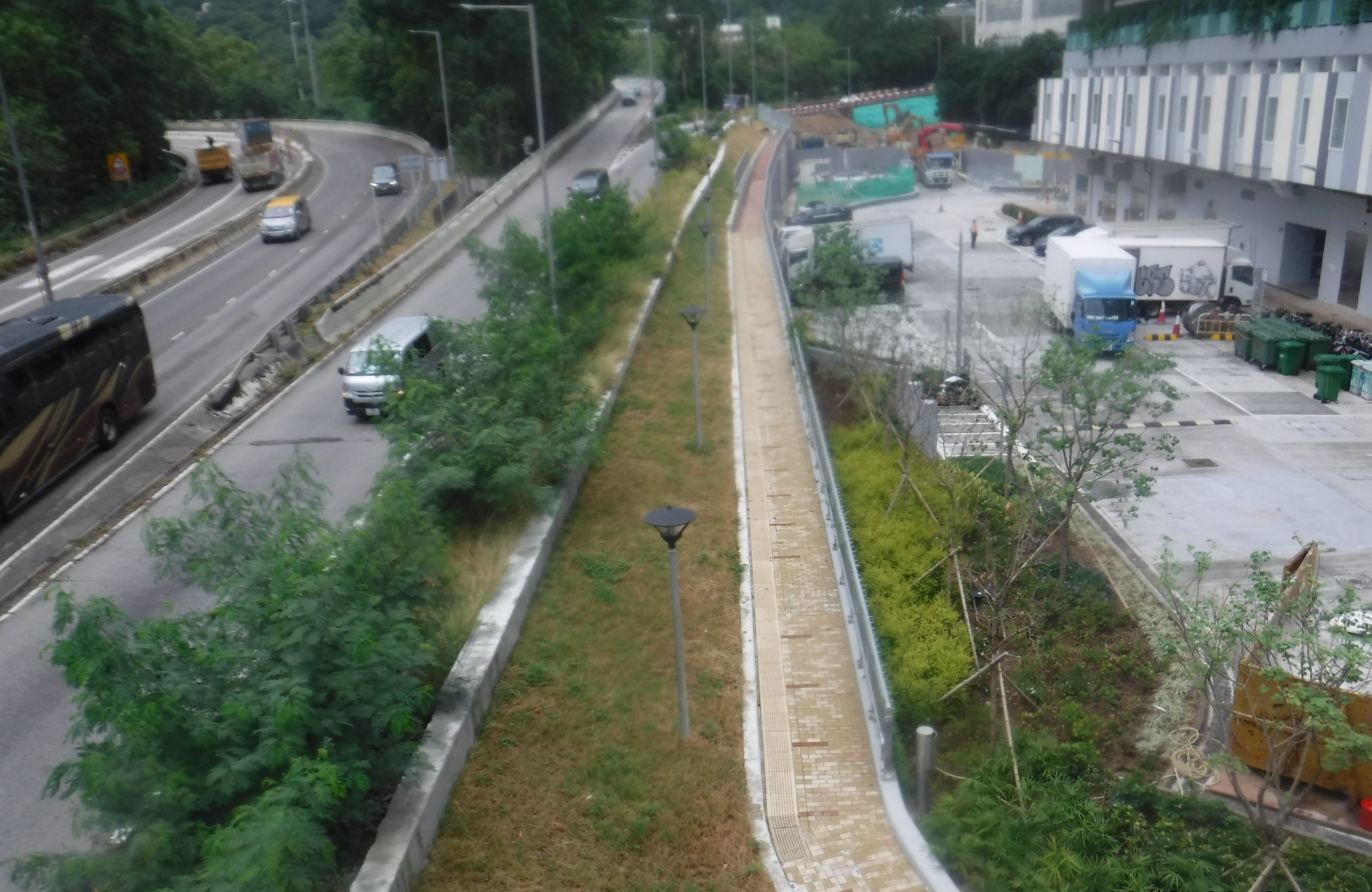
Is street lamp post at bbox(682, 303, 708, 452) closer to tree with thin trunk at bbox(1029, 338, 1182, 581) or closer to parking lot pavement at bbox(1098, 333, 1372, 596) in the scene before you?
tree with thin trunk at bbox(1029, 338, 1182, 581)

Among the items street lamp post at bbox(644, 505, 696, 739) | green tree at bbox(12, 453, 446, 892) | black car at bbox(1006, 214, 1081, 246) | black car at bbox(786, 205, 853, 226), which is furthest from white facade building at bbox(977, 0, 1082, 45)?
green tree at bbox(12, 453, 446, 892)

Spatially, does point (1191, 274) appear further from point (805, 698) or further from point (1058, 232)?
point (805, 698)

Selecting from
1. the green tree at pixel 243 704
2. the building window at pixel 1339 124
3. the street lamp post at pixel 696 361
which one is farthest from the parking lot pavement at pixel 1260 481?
the green tree at pixel 243 704

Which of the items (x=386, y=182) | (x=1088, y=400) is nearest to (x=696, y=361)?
(x=1088, y=400)

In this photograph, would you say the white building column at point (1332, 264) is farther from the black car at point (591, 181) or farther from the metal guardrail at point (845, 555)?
the black car at point (591, 181)

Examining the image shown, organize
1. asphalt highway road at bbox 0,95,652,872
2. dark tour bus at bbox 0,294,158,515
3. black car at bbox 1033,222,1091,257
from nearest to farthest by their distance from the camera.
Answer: asphalt highway road at bbox 0,95,652,872
dark tour bus at bbox 0,294,158,515
black car at bbox 1033,222,1091,257

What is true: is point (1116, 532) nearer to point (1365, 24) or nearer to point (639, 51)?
point (1365, 24)
